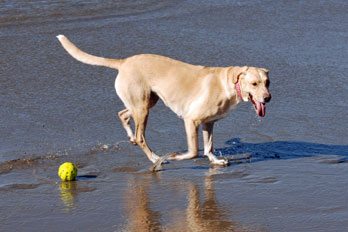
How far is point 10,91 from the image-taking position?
903cm

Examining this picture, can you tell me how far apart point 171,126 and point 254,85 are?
166 cm

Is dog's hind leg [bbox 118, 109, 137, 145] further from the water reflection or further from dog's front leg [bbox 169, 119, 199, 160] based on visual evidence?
the water reflection

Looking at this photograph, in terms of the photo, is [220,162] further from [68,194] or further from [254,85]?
[68,194]

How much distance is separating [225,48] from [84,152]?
451 cm

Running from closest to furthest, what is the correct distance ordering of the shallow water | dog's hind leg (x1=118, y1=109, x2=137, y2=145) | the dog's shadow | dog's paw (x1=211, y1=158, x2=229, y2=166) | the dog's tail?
the shallow water → dog's paw (x1=211, y1=158, x2=229, y2=166) → the dog's shadow → the dog's tail → dog's hind leg (x1=118, y1=109, x2=137, y2=145)

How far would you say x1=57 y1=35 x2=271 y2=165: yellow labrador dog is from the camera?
685cm

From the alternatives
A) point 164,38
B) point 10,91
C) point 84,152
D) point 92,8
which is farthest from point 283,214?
point 92,8

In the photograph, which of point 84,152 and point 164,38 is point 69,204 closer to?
point 84,152

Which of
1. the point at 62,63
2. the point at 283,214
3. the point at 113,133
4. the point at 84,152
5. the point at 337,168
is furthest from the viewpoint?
the point at 62,63

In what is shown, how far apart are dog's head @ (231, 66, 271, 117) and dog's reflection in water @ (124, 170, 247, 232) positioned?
3.34 ft

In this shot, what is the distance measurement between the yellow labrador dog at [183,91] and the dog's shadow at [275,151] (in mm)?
294

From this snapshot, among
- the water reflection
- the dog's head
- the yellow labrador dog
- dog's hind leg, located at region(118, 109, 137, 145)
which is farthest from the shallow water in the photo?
the dog's head

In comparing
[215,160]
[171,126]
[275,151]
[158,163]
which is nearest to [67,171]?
[158,163]

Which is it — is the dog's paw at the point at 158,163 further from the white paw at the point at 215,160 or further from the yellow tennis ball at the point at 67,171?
the yellow tennis ball at the point at 67,171
